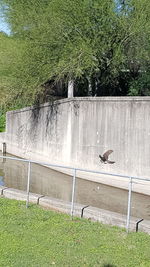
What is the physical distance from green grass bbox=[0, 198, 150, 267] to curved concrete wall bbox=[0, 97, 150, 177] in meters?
5.59

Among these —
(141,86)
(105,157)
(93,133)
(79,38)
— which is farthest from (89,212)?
(141,86)

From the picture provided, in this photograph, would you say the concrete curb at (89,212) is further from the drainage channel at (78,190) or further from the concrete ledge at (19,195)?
the drainage channel at (78,190)

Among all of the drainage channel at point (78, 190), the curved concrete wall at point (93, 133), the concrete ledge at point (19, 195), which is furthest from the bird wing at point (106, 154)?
the concrete ledge at point (19, 195)

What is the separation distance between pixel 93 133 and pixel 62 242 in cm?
790

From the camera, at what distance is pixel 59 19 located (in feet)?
43.5

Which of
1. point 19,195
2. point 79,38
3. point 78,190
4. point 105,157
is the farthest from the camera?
point 79,38

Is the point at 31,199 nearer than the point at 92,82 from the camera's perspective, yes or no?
Yes

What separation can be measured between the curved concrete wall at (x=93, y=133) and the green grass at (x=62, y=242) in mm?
5589

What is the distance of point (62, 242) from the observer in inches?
201

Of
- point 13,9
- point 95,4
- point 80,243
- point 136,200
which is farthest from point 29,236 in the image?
point 13,9

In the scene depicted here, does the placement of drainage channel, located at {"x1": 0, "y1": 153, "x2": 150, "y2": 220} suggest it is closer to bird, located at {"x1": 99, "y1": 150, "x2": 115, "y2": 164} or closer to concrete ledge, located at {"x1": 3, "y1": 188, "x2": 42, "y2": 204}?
bird, located at {"x1": 99, "y1": 150, "x2": 115, "y2": 164}

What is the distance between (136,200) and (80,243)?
527cm

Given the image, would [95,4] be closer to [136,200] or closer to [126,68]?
[126,68]

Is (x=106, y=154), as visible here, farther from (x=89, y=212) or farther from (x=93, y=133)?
(x=89, y=212)
